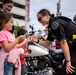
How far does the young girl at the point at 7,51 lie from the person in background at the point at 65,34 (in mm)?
292

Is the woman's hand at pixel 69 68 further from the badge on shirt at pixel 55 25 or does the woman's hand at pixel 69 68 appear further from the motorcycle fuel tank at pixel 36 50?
the motorcycle fuel tank at pixel 36 50

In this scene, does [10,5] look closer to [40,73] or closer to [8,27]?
[8,27]

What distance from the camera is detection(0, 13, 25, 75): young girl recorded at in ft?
10.4

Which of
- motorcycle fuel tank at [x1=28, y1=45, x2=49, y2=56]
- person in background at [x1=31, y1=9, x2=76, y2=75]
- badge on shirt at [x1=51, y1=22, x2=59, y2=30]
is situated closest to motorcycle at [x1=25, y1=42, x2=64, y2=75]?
motorcycle fuel tank at [x1=28, y1=45, x2=49, y2=56]

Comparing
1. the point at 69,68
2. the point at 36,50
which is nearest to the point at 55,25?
the point at 69,68

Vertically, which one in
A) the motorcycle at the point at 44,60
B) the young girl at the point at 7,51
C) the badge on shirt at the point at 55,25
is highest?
the badge on shirt at the point at 55,25

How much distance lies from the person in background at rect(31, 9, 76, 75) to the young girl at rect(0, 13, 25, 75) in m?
0.29

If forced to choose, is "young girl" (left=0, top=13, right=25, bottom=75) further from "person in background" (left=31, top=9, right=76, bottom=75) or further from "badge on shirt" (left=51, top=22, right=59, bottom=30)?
"badge on shirt" (left=51, top=22, right=59, bottom=30)

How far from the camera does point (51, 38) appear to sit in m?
3.97

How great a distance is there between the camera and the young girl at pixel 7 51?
10.4 feet

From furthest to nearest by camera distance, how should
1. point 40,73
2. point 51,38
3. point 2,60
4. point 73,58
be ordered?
point 40,73 → point 51,38 → point 73,58 → point 2,60

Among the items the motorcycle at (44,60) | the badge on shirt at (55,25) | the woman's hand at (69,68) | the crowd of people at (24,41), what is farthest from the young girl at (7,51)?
the motorcycle at (44,60)

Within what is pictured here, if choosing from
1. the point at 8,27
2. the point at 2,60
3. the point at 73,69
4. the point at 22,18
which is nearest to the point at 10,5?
the point at 8,27

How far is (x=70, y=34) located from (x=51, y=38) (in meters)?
0.59
